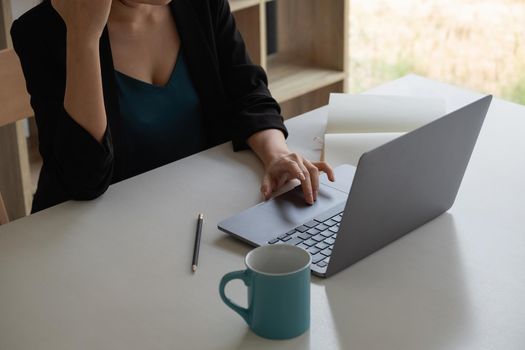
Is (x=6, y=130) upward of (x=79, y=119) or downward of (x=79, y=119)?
downward

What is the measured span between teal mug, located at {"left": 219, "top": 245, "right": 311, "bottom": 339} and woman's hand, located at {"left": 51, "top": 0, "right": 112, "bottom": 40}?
1.80 ft

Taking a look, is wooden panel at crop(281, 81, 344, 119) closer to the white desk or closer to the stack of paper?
the stack of paper

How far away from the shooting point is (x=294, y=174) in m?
1.40

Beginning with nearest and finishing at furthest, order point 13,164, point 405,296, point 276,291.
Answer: point 276,291 < point 405,296 < point 13,164

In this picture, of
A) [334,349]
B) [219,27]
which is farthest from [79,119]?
[334,349]

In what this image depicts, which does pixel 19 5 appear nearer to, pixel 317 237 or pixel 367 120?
pixel 367 120

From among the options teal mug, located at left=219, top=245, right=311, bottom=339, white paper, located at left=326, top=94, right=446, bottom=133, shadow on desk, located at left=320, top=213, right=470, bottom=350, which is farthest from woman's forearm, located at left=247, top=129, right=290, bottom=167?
teal mug, located at left=219, top=245, right=311, bottom=339

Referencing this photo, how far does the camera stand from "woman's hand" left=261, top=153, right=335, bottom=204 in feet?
4.53

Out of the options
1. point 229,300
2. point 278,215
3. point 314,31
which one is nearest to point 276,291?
point 229,300

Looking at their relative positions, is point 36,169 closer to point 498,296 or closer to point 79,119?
point 79,119

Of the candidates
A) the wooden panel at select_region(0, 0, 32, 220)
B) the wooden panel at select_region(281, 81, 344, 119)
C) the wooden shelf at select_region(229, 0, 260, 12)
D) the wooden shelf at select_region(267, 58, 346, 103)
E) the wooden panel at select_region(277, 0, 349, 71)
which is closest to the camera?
the wooden panel at select_region(0, 0, 32, 220)

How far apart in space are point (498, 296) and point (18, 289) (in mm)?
669

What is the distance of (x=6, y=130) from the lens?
2301 mm

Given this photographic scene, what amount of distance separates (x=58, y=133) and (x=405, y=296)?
68 centimetres
